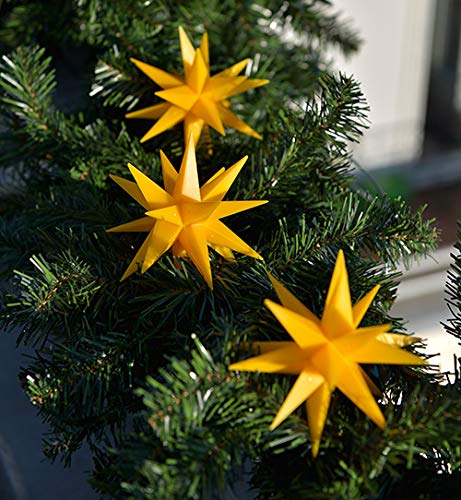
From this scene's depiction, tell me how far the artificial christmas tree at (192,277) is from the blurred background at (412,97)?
459mm

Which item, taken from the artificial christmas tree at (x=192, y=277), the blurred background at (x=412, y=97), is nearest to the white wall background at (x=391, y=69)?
the blurred background at (x=412, y=97)

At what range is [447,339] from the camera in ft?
1.22

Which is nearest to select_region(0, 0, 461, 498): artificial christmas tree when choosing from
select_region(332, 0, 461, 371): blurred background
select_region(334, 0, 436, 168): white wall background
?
select_region(332, 0, 461, 371): blurred background

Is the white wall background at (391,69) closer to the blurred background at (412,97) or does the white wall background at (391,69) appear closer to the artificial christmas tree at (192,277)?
the blurred background at (412,97)

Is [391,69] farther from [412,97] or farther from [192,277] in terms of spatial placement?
[192,277]

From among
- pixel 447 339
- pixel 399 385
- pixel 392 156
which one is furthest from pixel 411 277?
pixel 392 156

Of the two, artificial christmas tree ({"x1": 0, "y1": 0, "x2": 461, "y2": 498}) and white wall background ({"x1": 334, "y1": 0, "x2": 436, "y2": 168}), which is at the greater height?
white wall background ({"x1": 334, "y1": 0, "x2": 436, "y2": 168})

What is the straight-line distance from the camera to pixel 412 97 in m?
1.21

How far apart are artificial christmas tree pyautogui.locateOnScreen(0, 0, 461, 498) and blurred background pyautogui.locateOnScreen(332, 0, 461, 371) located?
18.1 inches

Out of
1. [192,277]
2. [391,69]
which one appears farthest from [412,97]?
[192,277]

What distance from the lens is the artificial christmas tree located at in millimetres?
226

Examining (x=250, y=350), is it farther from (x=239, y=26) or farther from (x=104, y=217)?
(x=239, y=26)

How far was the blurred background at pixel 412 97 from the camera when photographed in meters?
1.08

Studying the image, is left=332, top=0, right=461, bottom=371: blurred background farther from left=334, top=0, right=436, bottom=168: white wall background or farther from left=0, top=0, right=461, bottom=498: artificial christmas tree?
left=0, top=0, right=461, bottom=498: artificial christmas tree
